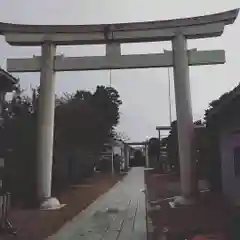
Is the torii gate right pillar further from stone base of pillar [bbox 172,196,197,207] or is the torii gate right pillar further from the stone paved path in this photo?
the stone paved path

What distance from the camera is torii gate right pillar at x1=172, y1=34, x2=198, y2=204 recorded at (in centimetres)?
1455

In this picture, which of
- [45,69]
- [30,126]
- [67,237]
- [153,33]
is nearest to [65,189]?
[30,126]

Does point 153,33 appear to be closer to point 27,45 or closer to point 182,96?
point 182,96

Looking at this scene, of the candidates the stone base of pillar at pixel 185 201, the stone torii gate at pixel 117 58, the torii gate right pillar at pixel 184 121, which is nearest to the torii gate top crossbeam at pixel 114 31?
the stone torii gate at pixel 117 58

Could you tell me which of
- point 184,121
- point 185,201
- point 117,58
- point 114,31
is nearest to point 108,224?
point 185,201

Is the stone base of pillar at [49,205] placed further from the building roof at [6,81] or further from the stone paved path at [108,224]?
the building roof at [6,81]

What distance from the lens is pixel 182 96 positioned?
14.9 metres

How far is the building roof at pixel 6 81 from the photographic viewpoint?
11.4m

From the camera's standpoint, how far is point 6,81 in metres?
12.1

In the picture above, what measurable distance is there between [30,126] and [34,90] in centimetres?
1061

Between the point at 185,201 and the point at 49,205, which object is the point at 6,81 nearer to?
the point at 49,205

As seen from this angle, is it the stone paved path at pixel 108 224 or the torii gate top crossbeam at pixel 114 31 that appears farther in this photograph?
the torii gate top crossbeam at pixel 114 31

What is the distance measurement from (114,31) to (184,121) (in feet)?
12.6

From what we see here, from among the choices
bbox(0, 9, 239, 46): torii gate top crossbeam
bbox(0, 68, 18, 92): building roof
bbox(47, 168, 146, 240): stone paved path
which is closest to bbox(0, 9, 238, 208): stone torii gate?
bbox(0, 9, 239, 46): torii gate top crossbeam
